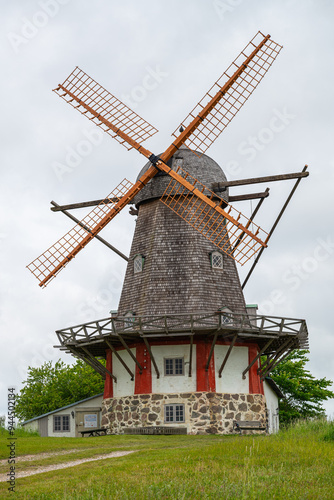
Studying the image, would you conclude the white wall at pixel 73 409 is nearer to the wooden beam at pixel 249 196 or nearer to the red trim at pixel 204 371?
the red trim at pixel 204 371

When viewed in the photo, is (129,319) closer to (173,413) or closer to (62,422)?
(173,413)

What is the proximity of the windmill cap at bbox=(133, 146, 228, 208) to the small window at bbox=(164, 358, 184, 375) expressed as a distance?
611 cm

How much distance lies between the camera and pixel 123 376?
85.1ft

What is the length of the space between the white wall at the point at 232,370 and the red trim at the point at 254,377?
0.17 meters

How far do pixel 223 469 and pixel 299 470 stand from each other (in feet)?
4.84

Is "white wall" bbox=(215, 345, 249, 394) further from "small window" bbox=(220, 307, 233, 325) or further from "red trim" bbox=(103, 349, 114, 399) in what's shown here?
"red trim" bbox=(103, 349, 114, 399)

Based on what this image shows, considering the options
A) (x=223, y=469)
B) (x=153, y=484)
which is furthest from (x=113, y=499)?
(x=223, y=469)

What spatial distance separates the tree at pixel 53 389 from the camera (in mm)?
36531

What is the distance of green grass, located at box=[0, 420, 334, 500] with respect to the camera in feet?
39.0

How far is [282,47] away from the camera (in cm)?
2673

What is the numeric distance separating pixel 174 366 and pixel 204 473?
459 inches

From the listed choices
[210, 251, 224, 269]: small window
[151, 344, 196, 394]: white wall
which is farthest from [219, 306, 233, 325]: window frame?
[210, 251, 224, 269]: small window

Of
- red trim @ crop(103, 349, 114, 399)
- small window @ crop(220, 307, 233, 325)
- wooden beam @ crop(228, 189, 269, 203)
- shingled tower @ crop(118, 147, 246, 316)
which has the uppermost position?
wooden beam @ crop(228, 189, 269, 203)

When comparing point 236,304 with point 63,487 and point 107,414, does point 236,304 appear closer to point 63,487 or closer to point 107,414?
point 107,414
